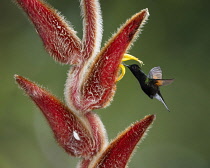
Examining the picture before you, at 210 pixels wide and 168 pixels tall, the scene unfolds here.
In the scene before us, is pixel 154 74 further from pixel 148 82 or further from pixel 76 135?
pixel 76 135

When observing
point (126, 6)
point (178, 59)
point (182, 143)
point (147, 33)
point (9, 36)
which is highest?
point (9, 36)

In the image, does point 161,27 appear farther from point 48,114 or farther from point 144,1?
point 48,114

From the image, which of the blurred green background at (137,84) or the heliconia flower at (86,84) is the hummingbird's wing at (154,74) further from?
the blurred green background at (137,84)

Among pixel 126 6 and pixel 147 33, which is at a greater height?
pixel 126 6

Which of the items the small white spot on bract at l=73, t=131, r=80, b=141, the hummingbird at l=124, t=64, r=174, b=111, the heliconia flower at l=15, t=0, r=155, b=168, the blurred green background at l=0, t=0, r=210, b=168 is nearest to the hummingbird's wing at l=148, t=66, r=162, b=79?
the hummingbird at l=124, t=64, r=174, b=111

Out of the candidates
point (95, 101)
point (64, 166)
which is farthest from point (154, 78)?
point (64, 166)

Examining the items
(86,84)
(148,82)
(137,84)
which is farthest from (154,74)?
(137,84)

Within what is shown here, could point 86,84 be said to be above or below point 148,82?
above
